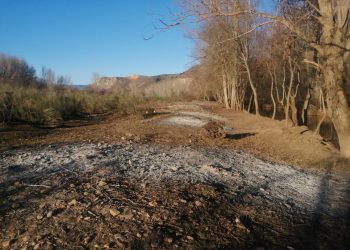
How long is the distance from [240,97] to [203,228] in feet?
92.5

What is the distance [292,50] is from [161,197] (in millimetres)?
11837

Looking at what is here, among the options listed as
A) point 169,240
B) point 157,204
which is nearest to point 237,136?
point 157,204

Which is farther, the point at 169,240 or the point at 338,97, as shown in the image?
the point at 338,97

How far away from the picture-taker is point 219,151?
8469mm

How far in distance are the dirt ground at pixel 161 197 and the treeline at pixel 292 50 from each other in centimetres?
191

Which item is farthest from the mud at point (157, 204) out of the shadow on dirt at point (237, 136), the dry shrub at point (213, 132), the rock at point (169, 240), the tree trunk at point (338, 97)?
the shadow on dirt at point (237, 136)

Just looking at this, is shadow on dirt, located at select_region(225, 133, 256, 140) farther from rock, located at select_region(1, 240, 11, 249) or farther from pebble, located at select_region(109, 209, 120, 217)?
rock, located at select_region(1, 240, 11, 249)

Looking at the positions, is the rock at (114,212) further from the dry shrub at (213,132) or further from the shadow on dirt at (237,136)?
the shadow on dirt at (237,136)

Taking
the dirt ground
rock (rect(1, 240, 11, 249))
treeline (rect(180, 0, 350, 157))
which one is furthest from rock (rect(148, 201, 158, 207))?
treeline (rect(180, 0, 350, 157))

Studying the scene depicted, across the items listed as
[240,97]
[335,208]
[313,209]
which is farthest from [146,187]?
[240,97]

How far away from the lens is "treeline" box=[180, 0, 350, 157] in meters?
8.46

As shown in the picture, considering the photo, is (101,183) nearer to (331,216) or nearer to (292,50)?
(331,216)

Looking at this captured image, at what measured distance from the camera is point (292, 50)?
48.2 feet

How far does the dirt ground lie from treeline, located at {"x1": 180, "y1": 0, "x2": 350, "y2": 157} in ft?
6.28
